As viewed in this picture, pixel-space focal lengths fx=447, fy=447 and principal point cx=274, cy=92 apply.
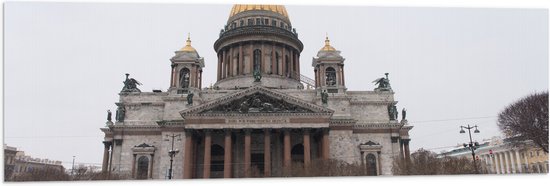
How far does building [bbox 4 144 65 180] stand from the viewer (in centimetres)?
1900

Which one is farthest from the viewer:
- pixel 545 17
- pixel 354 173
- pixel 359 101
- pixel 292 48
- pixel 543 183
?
pixel 292 48

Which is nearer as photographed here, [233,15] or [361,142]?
[361,142]

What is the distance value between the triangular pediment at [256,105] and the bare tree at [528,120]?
37.1 feet

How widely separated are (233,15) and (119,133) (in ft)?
56.0

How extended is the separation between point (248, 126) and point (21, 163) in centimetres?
1341

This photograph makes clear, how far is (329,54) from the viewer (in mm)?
35781

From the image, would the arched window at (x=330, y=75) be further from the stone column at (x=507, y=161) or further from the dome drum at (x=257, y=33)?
the stone column at (x=507, y=161)

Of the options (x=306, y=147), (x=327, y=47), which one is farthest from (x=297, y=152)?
(x=327, y=47)

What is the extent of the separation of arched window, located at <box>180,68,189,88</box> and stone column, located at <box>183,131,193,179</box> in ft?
21.1

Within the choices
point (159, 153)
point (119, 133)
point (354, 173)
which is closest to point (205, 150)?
point (159, 153)

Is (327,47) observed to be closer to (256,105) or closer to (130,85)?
(256,105)

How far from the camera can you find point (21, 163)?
69.4 ft

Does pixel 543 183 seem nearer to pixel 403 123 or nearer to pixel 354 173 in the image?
pixel 354 173

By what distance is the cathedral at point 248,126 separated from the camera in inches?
1175
